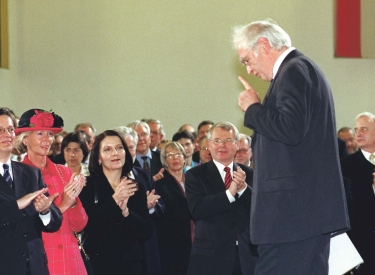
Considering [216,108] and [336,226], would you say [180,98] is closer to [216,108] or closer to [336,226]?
[216,108]

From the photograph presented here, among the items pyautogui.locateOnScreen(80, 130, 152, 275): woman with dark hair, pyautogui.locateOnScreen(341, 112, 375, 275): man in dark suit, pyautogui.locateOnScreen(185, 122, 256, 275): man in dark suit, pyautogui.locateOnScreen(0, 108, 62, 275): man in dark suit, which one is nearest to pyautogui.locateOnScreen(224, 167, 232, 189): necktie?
pyautogui.locateOnScreen(185, 122, 256, 275): man in dark suit

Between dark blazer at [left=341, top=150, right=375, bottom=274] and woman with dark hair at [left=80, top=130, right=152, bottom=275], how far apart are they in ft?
6.82

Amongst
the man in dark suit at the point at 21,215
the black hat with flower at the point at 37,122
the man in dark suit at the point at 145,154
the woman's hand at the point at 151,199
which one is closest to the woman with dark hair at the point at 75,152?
the man in dark suit at the point at 145,154

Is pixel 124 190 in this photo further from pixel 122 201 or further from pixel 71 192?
pixel 71 192

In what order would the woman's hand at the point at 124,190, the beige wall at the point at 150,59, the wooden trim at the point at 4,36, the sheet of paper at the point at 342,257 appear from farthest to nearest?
the beige wall at the point at 150,59 → the wooden trim at the point at 4,36 → the woman's hand at the point at 124,190 → the sheet of paper at the point at 342,257

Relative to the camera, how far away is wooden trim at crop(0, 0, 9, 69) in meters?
10.1

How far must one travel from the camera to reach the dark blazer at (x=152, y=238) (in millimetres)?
5586

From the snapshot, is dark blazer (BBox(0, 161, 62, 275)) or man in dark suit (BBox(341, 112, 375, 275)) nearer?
dark blazer (BBox(0, 161, 62, 275))

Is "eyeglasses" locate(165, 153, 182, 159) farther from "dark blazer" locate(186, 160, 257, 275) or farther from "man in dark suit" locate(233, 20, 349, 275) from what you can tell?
"man in dark suit" locate(233, 20, 349, 275)

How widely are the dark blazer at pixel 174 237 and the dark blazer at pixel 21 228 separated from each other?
1909 mm

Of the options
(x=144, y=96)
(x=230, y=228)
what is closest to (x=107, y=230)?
(x=230, y=228)

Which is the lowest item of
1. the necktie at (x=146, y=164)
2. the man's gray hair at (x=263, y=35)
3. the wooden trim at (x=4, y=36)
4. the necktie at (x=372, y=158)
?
the necktie at (x=146, y=164)

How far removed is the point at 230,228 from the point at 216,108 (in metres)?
5.98

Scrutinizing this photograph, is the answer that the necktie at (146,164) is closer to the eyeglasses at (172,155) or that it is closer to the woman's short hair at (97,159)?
the eyeglasses at (172,155)
